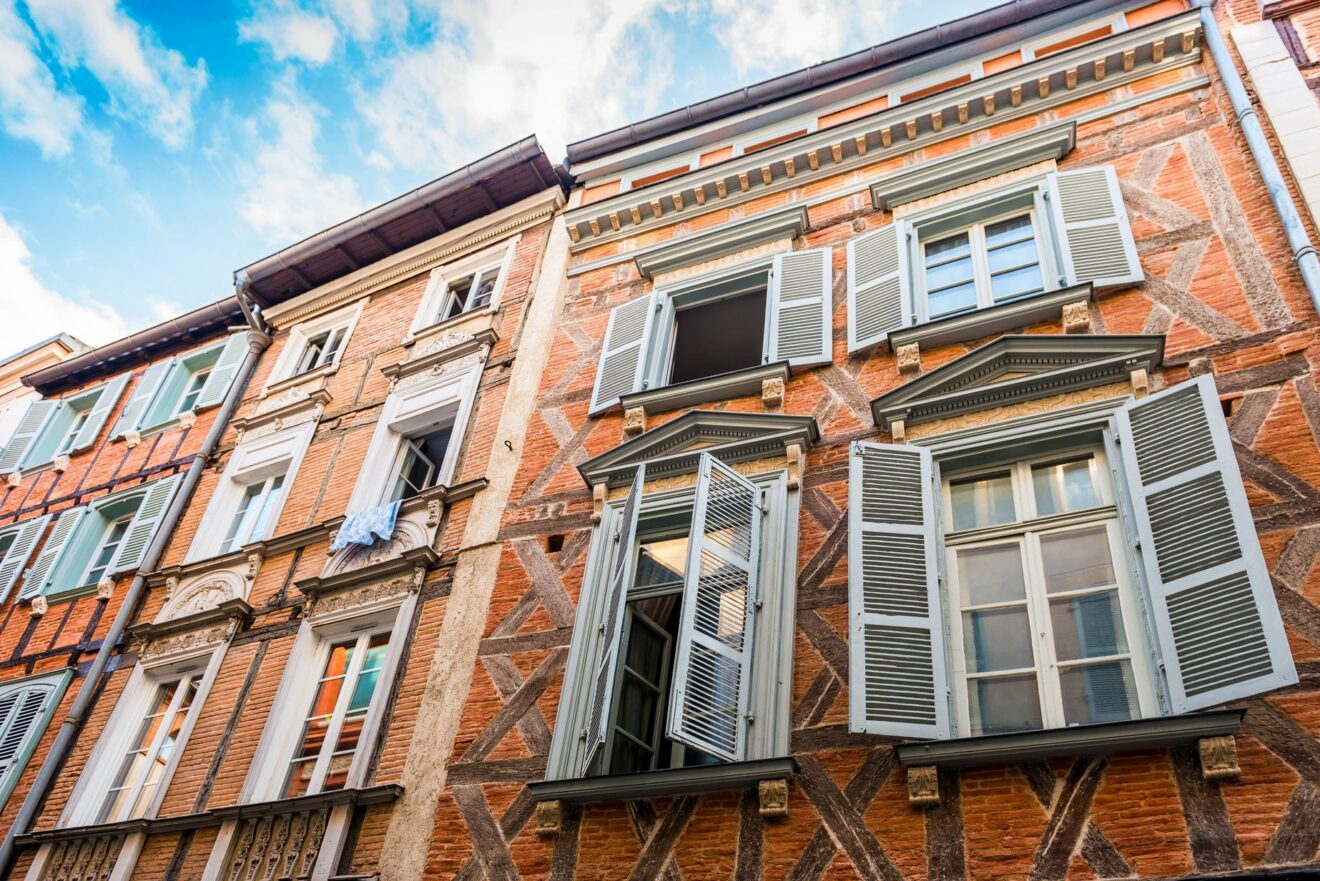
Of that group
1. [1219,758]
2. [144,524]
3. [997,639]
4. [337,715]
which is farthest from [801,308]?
[144,524]

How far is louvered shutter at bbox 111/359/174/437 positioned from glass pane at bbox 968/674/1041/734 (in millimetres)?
13717

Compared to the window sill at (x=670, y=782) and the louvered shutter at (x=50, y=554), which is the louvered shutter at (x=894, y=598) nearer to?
the window sill at (x=670, y=782)

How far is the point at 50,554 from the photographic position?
46.6ft

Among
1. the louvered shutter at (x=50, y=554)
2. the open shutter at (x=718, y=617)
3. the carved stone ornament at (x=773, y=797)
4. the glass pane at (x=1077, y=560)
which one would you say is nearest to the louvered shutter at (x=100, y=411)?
the louvered shutter at (x=50, y=554)

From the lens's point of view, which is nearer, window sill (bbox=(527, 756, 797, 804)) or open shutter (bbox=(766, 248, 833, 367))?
window sill (bbox=(527, 756, 797, 804))

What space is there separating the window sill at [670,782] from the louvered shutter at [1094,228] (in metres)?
4.70

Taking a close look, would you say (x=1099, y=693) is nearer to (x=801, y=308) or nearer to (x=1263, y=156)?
(x=801, y=308)

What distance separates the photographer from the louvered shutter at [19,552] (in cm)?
1430

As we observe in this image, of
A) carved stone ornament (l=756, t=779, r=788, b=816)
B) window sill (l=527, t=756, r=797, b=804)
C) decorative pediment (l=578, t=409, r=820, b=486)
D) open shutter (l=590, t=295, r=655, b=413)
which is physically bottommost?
carved stone ornament (l=756, t=779, r=788, b=816)

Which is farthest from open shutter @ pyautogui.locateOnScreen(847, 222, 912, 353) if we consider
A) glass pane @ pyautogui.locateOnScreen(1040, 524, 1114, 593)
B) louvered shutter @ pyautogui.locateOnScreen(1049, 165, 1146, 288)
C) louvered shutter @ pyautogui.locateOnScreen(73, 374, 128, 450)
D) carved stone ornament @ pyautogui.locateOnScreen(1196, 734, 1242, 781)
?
louvered shutter @ pyautogui.locateOnScreen(73, 374, 128, 450)

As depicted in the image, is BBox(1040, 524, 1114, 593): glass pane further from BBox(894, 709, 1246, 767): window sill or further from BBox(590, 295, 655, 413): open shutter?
BBox(590, 295, 655, 413): open shutter

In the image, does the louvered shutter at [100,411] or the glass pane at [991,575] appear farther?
the louvered shutter at [100,411]

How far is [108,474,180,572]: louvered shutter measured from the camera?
1287cm

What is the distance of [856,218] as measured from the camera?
1067cm
